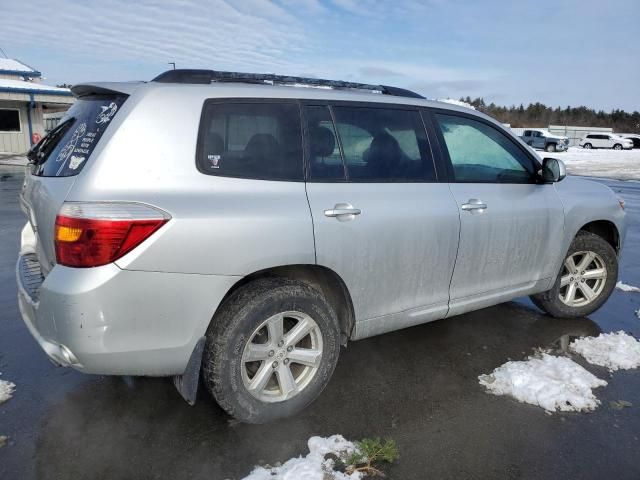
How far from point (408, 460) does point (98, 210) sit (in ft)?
6.44

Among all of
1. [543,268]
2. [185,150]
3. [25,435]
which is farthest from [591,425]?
[25,435]

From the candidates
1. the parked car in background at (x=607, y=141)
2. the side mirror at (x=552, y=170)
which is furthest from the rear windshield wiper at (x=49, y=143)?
the parked car in background at (x=607, y=141)

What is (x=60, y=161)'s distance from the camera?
8.97 feet

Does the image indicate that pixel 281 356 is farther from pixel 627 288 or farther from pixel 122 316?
pixel 627 288

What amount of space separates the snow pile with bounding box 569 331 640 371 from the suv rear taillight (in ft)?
11.1

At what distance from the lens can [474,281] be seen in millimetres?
3625

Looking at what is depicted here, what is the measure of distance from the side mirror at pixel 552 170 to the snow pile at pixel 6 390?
13.3ft

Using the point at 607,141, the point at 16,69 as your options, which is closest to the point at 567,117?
the point at 607,141

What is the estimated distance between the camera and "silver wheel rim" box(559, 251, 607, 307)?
4.46 metres

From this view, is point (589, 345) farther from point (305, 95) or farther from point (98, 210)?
point (98, 210)

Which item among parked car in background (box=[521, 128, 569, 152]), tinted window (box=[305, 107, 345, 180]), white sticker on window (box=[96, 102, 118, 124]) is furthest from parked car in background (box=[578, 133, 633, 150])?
white sticker on window (box=[96, 102, 118, 124])

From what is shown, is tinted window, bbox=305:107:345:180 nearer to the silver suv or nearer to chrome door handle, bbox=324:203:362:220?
the silver suv

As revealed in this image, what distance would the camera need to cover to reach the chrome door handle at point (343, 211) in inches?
111

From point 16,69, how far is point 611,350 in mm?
28723
